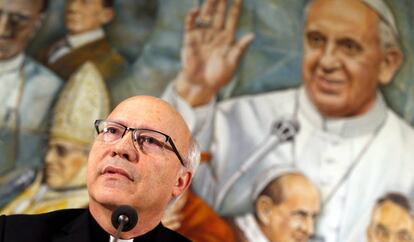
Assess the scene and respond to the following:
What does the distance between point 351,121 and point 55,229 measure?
14.4 ft

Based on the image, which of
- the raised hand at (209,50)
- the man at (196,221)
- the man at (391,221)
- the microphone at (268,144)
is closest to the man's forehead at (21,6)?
the raised hand at (209,50)

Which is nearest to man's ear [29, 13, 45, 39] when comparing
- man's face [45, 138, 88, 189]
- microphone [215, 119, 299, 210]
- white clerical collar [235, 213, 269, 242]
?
man's face [45, 138, 88, 189]

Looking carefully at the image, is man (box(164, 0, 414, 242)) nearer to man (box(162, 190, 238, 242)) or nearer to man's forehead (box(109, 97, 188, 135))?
man (box(162, 190, 238, 242))

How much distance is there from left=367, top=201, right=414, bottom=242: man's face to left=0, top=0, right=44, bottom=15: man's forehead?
3.39 metres

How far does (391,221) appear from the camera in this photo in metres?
6.53

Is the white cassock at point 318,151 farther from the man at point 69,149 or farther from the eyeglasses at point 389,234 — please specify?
the man at point 69,149

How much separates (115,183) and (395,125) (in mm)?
4647

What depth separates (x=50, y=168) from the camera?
21.6 feet

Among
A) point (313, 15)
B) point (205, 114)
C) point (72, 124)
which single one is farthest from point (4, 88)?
point (313, 15)

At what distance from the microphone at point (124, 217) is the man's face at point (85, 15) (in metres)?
4.67

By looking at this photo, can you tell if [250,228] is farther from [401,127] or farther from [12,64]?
[12,64]

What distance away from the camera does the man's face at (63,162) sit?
6.59 metres

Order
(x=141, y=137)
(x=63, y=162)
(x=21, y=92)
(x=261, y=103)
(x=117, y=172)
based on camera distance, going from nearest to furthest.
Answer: (x=117, y=172)
(x=141, y=137)
(x=63, y=162)
(x=21, y=92)
(x=261, y=103)

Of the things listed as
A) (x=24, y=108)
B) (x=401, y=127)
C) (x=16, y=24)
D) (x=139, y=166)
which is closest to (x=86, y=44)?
(x=16, y=24)
